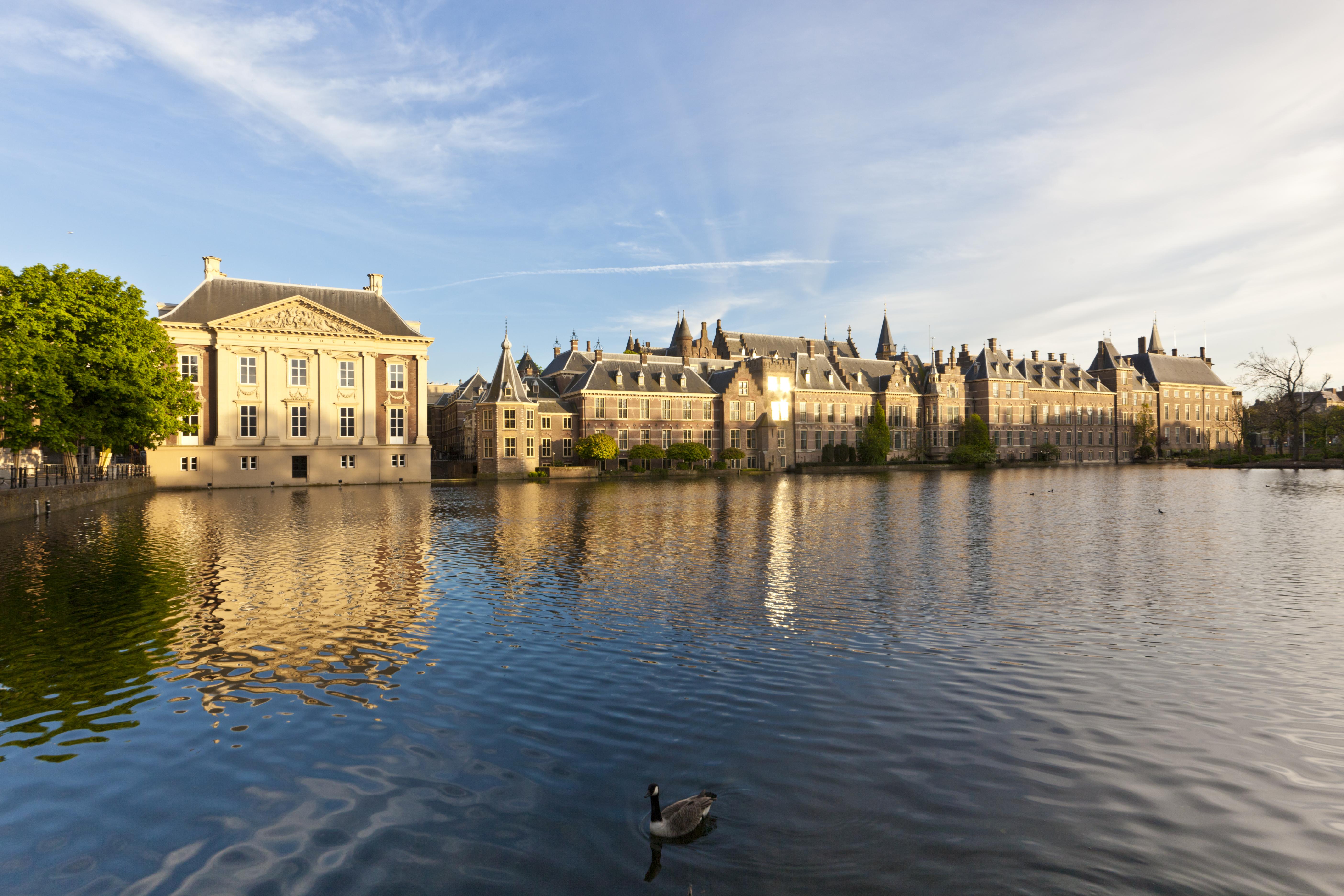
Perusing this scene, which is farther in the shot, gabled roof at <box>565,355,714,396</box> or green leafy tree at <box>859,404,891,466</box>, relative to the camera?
green leafy tree at <box>859,404,891,466</box>

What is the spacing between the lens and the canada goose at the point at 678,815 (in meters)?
6.26

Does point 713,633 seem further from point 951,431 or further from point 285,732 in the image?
point 951,431

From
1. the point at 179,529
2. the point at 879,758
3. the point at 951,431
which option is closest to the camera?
the point at 879,758

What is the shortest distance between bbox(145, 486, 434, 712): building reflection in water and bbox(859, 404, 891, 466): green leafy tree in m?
72.3

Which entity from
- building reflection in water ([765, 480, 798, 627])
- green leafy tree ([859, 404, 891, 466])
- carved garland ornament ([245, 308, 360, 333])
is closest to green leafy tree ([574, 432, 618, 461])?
carved garland ornament ([245, 308, 360, 333])

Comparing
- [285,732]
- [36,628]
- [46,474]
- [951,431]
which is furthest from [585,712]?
[951,431]

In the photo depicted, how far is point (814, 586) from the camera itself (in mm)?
16453

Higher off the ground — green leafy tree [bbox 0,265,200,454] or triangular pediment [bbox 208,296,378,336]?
triangular pediment [bbox 208,296,378,336]

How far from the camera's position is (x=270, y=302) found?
61281 millimetres

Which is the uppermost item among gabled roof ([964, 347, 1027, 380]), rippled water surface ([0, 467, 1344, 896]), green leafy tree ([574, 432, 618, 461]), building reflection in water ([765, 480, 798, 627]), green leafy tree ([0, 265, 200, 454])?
gabled roof ([964, 347, 1027, 380])

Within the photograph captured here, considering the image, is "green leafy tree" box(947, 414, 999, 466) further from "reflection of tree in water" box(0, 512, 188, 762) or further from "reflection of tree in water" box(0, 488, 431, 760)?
"reflection of tree in water" box(0, 512, 188, 762)

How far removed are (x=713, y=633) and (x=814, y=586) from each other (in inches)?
180

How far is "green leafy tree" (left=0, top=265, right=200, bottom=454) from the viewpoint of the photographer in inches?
1439

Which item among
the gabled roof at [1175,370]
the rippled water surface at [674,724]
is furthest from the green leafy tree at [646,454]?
the gabled roof at [1175,370]
